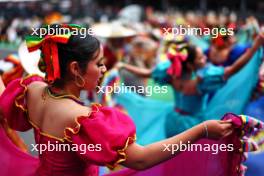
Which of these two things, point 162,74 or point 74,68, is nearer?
point 74,68

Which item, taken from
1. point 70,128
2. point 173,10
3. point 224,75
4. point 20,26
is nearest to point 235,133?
point 70,128

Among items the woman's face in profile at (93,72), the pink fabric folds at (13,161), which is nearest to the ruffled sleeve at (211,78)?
the pink fabric folds at (13,161)

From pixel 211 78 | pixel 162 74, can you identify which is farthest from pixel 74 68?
pixel 162 74

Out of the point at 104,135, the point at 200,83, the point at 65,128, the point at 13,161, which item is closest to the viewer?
the point at 104,135

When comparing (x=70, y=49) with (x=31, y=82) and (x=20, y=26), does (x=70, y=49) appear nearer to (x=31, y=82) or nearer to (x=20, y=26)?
(x=31, y=82)

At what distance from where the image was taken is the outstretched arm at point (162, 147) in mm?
1893

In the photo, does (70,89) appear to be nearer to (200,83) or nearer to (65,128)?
(65,128)

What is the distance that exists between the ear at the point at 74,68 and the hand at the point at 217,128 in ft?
1.73

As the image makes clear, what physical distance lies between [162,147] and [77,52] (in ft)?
1.59

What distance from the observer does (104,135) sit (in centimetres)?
183

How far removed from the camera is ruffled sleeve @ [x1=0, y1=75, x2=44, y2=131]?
2.25 meters

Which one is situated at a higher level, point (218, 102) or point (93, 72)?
point (93, 72)

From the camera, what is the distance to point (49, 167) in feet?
6.77

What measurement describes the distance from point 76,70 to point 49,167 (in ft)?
1.32
